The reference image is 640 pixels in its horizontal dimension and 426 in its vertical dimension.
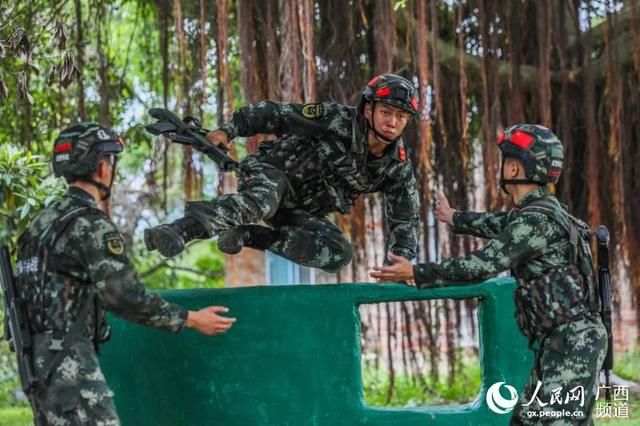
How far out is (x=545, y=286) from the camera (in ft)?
13.7

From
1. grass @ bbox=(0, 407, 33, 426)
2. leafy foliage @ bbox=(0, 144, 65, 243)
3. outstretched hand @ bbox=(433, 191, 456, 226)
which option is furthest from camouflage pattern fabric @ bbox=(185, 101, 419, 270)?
grass @ bbox=(0, 407, 33, 426)

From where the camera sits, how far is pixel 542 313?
13.7 ft

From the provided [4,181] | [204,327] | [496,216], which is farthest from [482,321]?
[4,181]

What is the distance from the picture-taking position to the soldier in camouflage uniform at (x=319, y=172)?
16.1 ft

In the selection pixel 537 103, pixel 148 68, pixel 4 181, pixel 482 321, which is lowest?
pixel 482 321

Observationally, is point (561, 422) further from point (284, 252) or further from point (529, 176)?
point (284, 252)

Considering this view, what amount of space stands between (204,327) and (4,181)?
264 cm

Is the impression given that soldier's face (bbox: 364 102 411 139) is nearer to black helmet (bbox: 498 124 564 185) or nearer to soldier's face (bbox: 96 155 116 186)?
black helmet (bbox: 498 124 564 185)

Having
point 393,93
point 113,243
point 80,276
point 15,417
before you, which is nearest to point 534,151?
point 393,93

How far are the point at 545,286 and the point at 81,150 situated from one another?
1.71m

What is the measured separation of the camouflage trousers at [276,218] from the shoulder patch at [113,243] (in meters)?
0.79

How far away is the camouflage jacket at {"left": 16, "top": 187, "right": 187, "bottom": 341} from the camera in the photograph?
3.65 metres

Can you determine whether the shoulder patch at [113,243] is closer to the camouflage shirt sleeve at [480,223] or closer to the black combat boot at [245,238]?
the black combat boot at [245,238]

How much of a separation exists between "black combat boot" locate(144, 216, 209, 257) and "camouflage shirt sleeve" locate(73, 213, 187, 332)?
0.56 metres
